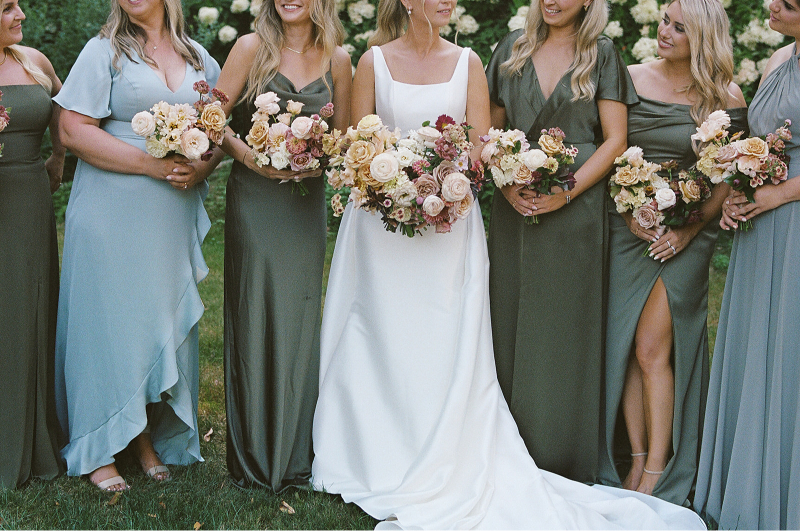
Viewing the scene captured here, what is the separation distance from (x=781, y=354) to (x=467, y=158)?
72.5 inches

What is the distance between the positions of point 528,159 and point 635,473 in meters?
1.99

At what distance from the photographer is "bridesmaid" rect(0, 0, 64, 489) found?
15.2 ft

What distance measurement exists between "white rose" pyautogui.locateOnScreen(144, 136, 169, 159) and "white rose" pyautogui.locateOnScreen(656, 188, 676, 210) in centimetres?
262

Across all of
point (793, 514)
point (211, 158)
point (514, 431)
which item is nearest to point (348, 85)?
point (211, 158)

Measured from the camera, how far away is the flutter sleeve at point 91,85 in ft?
15.1

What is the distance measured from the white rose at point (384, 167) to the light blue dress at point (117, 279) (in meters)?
1.27

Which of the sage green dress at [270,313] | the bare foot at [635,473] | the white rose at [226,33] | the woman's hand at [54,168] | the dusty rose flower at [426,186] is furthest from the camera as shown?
the white rose at [226,33]

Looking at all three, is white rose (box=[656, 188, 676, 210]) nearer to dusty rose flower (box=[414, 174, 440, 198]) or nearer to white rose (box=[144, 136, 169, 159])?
dusty rose flower (box=[414, 174, 440, 198])

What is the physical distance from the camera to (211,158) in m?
4.73

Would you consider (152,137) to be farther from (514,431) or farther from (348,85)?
(514,431)

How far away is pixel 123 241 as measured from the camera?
4695 millimetres

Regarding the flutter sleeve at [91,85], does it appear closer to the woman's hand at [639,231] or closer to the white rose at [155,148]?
the white rose at [155,148]

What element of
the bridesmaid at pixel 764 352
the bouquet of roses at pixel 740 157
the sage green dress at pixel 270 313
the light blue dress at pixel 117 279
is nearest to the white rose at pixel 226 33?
the light blue dress at pixel 117 279

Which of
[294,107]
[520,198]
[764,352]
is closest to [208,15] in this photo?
[294,107]
